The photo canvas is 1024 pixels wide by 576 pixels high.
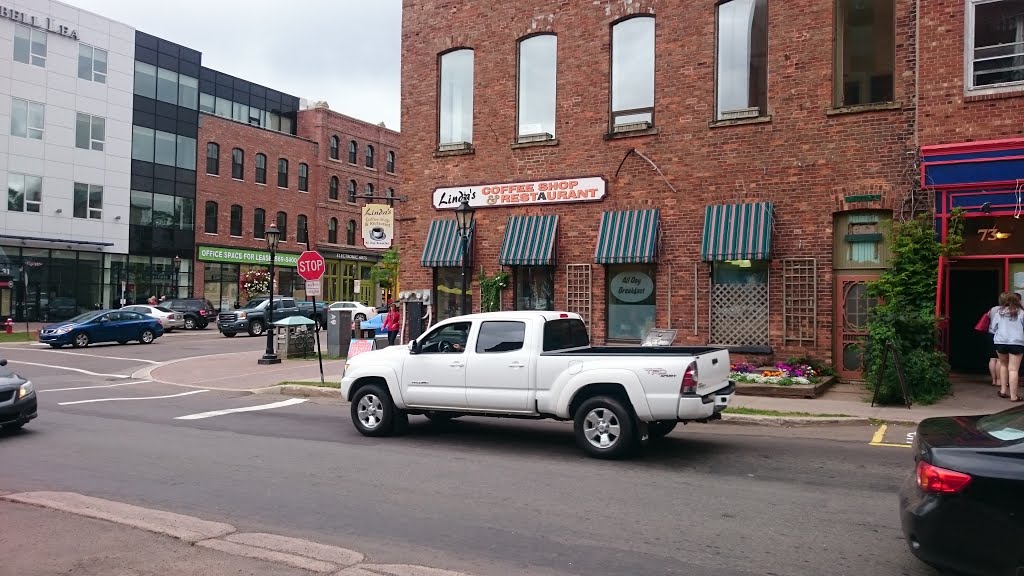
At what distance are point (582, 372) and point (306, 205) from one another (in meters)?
46.5

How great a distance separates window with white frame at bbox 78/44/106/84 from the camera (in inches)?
1591

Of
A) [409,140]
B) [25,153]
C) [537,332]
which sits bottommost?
[537,332]

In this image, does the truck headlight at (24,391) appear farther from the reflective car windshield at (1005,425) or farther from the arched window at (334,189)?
the arched window at (334,189)

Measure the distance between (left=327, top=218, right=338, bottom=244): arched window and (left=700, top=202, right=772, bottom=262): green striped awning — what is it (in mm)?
41673

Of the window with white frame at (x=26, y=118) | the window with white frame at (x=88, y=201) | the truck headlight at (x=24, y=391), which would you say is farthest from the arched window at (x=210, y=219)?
the truck headlight at (x=24, y=391)

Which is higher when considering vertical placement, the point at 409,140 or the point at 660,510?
the point at 409,140

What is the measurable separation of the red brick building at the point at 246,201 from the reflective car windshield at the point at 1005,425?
45.9 meters

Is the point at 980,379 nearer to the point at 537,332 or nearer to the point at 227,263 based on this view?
the point at 537,332

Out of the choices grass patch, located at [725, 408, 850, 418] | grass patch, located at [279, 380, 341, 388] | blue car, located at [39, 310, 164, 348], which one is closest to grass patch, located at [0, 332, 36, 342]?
blue car, located at [39, 310, 164, 348]

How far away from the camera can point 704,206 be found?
16.1m

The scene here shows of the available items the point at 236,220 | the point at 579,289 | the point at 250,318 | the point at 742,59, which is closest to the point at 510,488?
the point at 579,289

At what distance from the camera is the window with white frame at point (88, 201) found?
132 feet

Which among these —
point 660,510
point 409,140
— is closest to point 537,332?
point 660,510

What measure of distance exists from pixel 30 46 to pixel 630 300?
119ft
